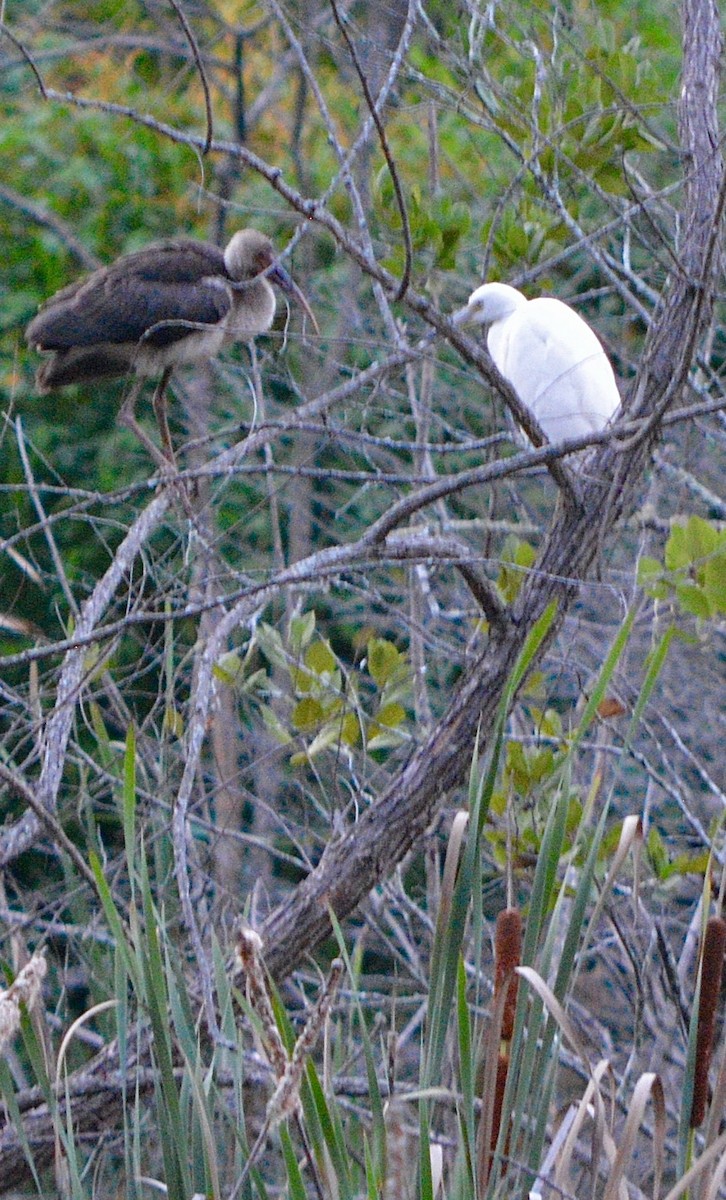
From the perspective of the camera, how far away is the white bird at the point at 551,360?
322cm

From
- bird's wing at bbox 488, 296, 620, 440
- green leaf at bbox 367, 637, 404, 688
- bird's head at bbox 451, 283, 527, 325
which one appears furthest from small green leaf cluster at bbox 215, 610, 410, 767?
bird's head at bbox 451, 283, 527, 325

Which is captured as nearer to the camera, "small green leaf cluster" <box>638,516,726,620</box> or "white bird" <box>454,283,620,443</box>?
"small green leaf cluster" <box>638,516,726,620</box>

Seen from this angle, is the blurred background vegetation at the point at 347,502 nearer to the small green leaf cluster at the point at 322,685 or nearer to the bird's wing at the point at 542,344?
the small green leaf cluster at the point at 322,685

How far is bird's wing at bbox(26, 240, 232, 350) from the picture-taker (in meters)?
3.90

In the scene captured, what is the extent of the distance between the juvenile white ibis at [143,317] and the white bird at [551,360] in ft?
2.50

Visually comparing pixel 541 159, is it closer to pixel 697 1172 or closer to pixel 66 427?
pixel 697 1172

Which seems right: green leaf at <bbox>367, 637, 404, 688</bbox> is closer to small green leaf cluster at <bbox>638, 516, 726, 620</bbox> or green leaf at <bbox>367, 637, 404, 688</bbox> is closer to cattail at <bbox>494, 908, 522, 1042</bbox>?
small green leaf cluster at <bbox>638, 516, 726, 620</bbox>

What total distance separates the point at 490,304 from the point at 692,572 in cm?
125

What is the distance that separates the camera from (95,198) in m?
5.59

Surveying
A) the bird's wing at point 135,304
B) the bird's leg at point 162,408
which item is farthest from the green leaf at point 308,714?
the bird's wing at point 135,304

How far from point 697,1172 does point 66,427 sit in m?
4.43

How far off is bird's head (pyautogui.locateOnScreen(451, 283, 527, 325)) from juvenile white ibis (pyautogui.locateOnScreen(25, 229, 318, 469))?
0.66m

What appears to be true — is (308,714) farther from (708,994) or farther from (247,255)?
(247,255)

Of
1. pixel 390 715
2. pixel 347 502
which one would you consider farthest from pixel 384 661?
pixel 347 502
